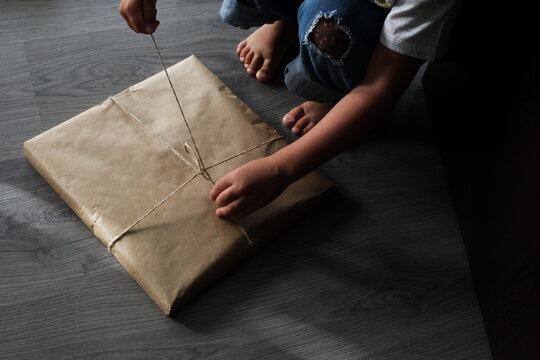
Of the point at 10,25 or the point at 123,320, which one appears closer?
the point at 123,320

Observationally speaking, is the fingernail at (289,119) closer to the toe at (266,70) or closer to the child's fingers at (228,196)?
the toe at (266,70)

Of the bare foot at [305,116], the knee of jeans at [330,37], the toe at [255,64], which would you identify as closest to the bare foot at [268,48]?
the toe at [255,64]

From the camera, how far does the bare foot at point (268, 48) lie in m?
0.97

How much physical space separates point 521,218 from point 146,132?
0.57 metres

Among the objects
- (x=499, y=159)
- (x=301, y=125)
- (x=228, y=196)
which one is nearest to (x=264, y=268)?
(x=228, y=196)

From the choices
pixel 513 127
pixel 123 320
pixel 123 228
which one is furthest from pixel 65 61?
pixel 513 127

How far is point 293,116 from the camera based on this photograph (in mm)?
929

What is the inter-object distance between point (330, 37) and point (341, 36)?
0.6 inches

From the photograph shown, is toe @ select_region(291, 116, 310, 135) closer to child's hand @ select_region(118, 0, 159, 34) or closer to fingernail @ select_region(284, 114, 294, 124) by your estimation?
fingernail @ select_region(284, 114, 294, 124)

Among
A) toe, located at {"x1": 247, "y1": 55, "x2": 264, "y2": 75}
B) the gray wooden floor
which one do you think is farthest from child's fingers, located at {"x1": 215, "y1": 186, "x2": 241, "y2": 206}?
toe, located at {"x1": 247, "y1": 55, "x2": 264, "y2": 75}

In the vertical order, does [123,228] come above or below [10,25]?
below

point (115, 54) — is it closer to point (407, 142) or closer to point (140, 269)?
point (140, 269)

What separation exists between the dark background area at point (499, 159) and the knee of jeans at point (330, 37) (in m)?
0.19

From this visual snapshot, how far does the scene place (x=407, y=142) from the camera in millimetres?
944
